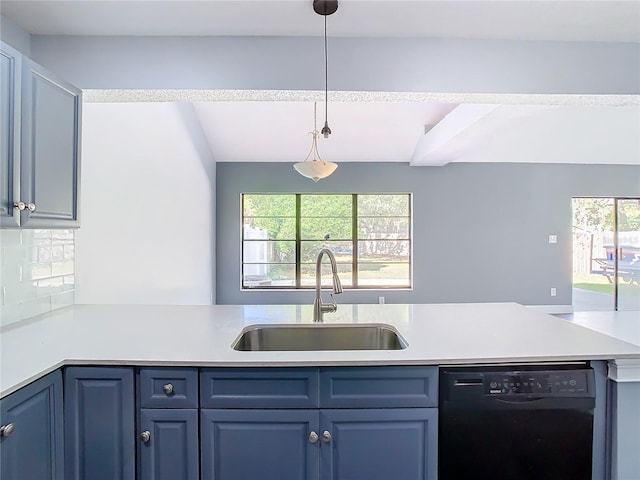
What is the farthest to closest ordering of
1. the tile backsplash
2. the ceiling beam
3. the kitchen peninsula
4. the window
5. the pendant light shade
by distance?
the window < the ceiling beam < the pendant light shade < the tile backsplash < the kitchen peninsula

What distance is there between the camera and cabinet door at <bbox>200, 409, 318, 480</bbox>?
1259 millimetres

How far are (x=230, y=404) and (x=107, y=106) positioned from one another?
7.09 ft

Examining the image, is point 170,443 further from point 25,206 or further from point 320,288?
point 25,206

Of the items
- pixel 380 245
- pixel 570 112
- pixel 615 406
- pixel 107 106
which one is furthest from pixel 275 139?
pixel 615 406

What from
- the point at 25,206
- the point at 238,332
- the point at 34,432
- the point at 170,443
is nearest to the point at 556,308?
the point at 238,332

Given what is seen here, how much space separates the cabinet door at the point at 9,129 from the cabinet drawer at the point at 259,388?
3.17ft

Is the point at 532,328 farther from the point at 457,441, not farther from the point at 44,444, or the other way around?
the point at 44,444

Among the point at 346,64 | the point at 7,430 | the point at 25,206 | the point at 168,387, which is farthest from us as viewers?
the point at 346,64

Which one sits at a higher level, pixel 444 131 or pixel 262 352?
pixel 444 131

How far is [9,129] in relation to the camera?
1.34 m

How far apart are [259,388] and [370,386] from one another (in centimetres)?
39

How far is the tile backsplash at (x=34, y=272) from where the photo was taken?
5.33 feet

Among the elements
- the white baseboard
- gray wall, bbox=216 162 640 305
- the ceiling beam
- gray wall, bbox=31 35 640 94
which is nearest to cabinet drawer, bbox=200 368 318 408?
gray wall, bbox=31 35 640 94

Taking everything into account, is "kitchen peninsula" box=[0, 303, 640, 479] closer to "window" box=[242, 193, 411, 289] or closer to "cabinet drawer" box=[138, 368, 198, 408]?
"cabinet drawer" box=[138, 368, 198, 408]
